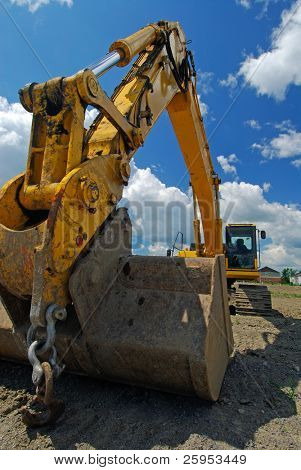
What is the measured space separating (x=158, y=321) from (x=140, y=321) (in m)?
0.16

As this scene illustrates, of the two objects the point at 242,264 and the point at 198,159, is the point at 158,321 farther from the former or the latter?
the point at 242,264

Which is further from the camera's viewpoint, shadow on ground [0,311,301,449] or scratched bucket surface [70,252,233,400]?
scratched bucket surface [70,252,233,400]

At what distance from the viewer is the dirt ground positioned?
7.95 feet

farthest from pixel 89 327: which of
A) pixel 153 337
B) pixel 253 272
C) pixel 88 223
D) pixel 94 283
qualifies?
pixel 253 272

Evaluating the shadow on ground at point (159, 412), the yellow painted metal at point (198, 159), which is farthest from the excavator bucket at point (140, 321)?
the yellow painted metal at point (198, 159)

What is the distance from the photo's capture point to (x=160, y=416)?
2.71m

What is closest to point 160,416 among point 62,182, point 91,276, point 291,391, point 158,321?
point 158,321

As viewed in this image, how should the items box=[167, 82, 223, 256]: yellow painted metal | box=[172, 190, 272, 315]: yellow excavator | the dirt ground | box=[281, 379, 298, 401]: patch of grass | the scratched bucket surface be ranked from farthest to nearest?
1. box=[172, 190, 272, 315]: yellow excavator
2. box=[167, 82, 223, 256]: yellow painted metal
3. box=[281, 379, 298, 401]: patch of grass
4. the scratched bucket surface
5. the dirt ground

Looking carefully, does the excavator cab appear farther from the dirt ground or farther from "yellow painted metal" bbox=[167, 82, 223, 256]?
the dirt ground

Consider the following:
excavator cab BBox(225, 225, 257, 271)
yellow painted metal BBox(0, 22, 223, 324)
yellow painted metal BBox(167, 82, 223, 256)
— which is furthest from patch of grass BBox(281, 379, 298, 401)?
excavator cab BBox(225, 225, 257, 271)

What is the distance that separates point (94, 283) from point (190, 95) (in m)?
4.52

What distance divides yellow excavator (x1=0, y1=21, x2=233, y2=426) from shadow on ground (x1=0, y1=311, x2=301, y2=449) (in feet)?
0.51

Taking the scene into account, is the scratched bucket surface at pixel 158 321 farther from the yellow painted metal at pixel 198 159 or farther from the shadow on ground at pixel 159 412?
the yellow painted metal at pixel 198 159

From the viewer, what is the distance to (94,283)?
2.97 meters
